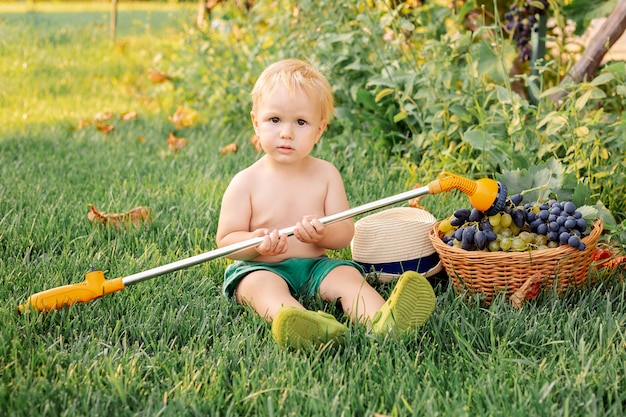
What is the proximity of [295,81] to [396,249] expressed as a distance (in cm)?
55

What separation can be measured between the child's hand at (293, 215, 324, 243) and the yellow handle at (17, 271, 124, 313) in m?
0.47

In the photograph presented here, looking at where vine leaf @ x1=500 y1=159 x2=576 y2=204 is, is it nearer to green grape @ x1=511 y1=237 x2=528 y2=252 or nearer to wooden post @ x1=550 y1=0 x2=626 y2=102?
green grape @ x1=511 y1=237 x2=528 y2=252

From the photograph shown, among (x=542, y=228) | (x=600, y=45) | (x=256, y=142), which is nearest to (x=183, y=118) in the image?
(x=256, y=142)

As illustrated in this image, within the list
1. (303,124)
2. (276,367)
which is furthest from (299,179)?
(276,367)

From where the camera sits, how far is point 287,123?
2.11 meters

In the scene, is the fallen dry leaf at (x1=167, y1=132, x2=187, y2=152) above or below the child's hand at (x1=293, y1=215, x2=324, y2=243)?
below

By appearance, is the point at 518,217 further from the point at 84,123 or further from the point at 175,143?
the point at 84,123

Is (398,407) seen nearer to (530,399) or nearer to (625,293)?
(530,399)

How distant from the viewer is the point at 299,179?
2217mm

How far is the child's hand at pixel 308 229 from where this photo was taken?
2.01 m

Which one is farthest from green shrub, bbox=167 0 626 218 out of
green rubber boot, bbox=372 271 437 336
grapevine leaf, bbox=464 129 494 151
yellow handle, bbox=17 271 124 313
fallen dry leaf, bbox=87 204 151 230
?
yellow handle, bbox=17 271 124 313

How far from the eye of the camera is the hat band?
219cm

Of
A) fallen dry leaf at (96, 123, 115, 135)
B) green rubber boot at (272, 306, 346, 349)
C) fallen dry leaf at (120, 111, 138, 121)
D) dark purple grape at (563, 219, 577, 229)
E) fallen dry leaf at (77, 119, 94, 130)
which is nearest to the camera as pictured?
green rubber boot at (272, 306, 346, 349)

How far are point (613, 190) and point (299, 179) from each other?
41.1 inches
